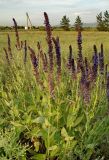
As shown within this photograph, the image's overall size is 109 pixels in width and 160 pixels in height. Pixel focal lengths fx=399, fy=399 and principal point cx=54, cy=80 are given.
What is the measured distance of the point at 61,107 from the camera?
434 centimetres

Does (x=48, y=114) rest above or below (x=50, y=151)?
above

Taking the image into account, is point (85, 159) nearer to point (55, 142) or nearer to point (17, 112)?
point (55, 142)

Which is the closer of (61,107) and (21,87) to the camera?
(61,107)

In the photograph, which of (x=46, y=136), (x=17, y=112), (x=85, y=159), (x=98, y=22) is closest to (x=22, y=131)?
(x=17, y=112)

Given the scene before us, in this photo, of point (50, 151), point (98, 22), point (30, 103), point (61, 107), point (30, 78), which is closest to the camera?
point (50, 151)

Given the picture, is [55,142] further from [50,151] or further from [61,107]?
[61,107]

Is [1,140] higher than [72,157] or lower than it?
higher

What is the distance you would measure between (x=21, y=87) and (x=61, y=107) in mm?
768

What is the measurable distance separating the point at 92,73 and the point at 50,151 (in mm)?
878

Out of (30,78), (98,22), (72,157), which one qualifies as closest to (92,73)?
(72,157)

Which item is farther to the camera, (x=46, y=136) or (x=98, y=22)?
(x=98, y=22)

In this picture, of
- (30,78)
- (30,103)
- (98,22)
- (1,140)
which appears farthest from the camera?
(98,22)

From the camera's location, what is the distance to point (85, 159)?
385 centimetres

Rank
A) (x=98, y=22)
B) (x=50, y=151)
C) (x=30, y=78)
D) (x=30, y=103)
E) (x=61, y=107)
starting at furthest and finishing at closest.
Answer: (x=98, y=22)
(x=30, y=78)
(x=30, y=103)
(x=61, y=107)
(x=50, y=151)
